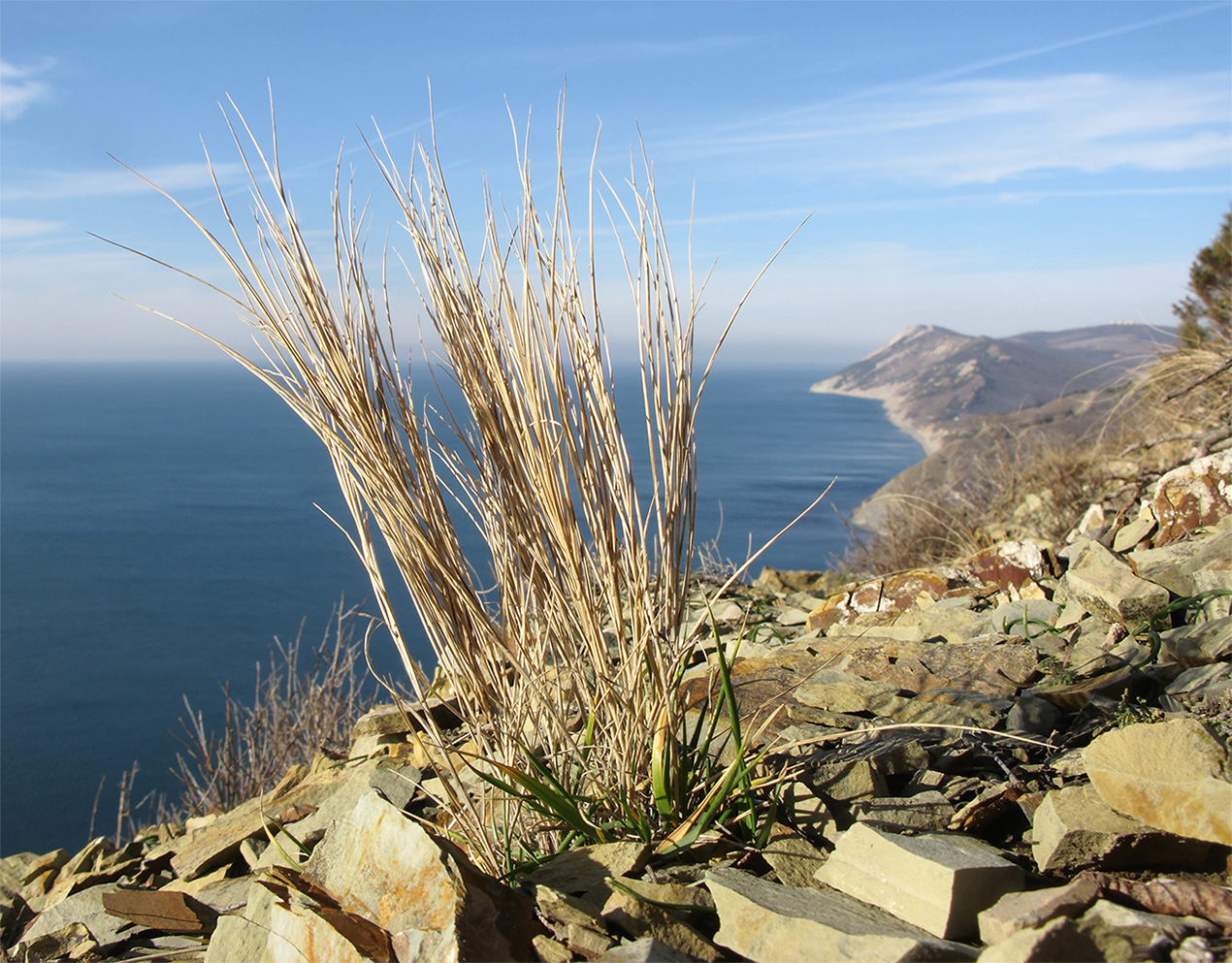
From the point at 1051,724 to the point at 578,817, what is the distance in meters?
1.18

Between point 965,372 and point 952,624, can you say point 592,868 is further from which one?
point 965,372

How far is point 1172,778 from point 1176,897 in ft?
0.71

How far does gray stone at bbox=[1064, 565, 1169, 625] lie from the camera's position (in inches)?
98.7

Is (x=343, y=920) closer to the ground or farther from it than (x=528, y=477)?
closer to the ground

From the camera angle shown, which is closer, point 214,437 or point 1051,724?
point 1051,724

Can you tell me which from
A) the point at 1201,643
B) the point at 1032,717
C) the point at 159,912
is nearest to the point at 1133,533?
the point at 1201,643

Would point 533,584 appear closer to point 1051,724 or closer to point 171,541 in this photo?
point 1051,724

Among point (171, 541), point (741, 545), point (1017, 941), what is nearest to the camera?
point (1017, 941)

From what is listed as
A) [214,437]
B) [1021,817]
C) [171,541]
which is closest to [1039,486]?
[1021,817]

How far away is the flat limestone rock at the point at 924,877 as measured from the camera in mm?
1281

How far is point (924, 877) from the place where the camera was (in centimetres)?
131

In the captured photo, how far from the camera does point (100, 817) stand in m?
29.1

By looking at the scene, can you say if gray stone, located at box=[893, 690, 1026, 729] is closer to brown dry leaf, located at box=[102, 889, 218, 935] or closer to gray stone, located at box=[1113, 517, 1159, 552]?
brown dry leaf, located at box=[102, 889, 218, 935]

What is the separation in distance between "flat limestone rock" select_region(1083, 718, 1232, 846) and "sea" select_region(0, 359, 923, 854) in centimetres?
585
